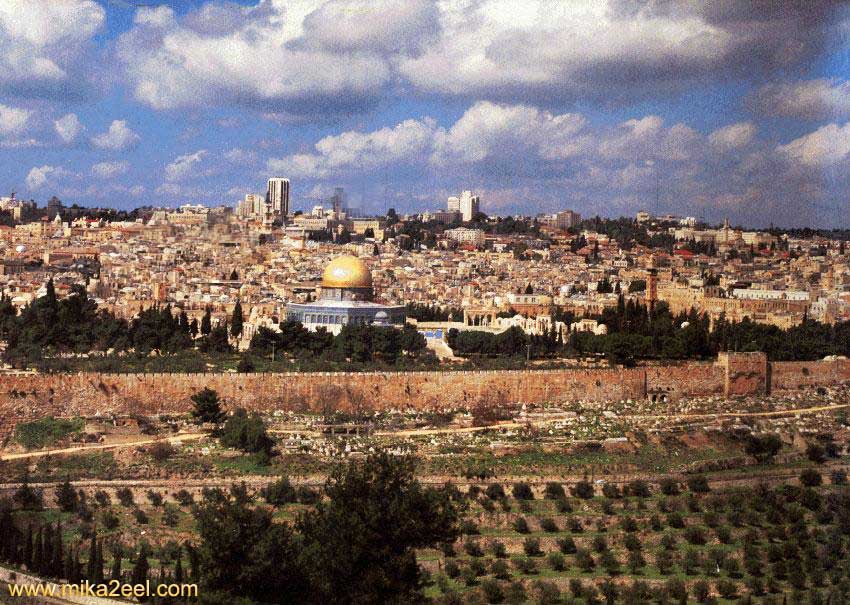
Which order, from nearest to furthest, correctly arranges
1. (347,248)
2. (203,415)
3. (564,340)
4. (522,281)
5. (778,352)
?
(203,415) < (778,352) < (564,340) < (522,281) < (347,248)

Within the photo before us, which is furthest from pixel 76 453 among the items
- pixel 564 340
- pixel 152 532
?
pixel 564 340

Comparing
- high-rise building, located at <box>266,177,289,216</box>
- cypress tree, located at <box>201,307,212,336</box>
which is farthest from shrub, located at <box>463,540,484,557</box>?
high-rise building, located at <box>266,177,289,216</box>

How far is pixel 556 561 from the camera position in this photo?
59.4 ft

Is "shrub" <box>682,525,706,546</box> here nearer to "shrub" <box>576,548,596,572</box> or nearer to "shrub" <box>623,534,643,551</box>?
"shrub" <box>623,534,643,551</box>

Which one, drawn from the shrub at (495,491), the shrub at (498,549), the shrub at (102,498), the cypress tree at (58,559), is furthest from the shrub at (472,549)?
the cypress tree at (58,559)

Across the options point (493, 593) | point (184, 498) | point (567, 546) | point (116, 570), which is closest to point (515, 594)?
point (493, 593)

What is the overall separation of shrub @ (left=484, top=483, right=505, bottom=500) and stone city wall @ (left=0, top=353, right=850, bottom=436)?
636 centimetres

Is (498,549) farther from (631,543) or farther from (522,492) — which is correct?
(522,492)

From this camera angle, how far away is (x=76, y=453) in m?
23.0

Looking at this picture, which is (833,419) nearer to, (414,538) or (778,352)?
(778,352)

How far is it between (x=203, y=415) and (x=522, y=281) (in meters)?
29.4

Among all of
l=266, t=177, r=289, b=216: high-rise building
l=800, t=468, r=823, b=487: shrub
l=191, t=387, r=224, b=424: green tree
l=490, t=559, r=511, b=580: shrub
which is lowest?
l=490, t=559, r=511, b=580: shrub

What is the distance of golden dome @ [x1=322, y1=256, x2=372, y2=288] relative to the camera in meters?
38.5

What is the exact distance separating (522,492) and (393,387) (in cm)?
711
